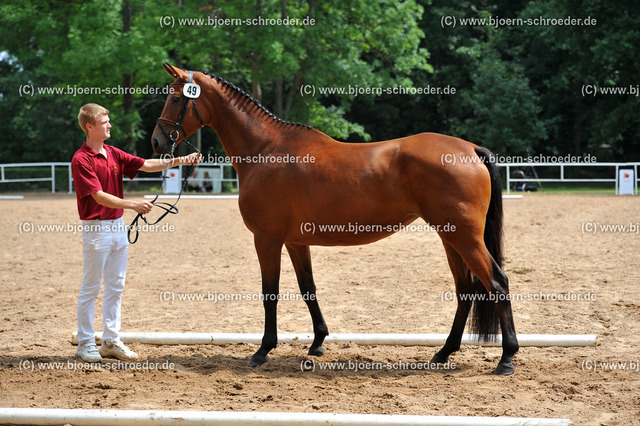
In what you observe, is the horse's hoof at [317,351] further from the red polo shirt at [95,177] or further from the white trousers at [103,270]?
the red polo shirt at [95,177]

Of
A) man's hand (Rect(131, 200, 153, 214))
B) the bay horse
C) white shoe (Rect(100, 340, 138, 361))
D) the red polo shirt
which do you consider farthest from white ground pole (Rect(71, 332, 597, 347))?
man's hand (Rect(131, 200, 153, 214))

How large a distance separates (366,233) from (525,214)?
10471 millimetres

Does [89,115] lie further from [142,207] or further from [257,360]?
[257,360]

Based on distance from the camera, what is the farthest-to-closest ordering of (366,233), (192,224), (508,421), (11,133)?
(11,133)
(192,224)
(366,233)
(508,421)

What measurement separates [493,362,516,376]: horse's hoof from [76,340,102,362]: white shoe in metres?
3.27

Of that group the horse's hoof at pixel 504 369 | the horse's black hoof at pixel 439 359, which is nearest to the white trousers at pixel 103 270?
the horse's black hoof at pixel 439 359

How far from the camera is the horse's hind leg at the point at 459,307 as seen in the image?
5332 mm

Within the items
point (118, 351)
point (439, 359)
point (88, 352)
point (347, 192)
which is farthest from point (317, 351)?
point (88, 352)

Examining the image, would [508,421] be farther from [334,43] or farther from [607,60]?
[607,60]

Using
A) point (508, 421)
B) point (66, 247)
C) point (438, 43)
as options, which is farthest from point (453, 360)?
point (438, 43)

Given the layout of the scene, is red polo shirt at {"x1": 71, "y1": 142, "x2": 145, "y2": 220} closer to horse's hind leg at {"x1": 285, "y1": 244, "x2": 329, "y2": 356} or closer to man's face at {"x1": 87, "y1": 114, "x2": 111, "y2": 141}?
→ man's face at {"x1": 87, "y1": 114, "x2": 111, "y2": 141}

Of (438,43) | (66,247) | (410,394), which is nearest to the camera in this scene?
(410,394)

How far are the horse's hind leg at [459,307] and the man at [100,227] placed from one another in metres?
2.45

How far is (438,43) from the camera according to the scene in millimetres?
36469
